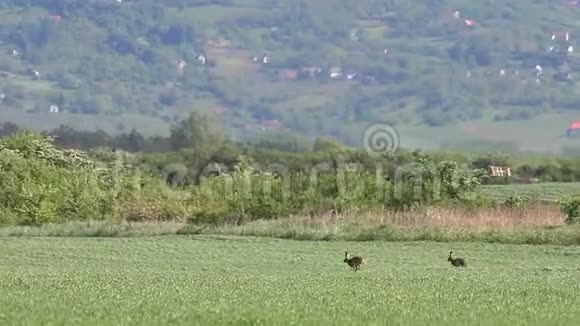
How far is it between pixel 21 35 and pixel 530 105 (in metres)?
58.1

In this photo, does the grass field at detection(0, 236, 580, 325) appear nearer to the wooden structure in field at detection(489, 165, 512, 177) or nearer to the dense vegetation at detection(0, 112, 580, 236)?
the dense vegetation at detection(0, 112, 580, 236)

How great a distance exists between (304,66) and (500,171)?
87.3 ft

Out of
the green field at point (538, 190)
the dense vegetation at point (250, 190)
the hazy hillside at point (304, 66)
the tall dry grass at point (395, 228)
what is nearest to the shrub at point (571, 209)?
the dense vegetation at point (250, 190)

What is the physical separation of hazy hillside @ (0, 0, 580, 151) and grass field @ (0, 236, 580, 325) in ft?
42.6

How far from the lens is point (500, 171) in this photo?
51.7 m

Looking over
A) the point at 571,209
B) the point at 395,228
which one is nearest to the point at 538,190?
the point at 571,209

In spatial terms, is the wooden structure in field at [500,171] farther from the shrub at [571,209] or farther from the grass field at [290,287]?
the grass field at [290,287]

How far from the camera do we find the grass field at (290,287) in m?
13.9

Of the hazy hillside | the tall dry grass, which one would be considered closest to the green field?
the hazy hillside

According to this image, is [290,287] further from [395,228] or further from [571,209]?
[571,209]

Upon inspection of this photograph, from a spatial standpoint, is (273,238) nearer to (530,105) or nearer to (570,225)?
(570,225)

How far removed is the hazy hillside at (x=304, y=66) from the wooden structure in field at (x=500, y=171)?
2.10m

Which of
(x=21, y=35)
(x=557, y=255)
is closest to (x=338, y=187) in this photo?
(x=557, y=255)

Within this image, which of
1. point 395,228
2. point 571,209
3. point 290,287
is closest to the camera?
point 290,287
